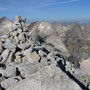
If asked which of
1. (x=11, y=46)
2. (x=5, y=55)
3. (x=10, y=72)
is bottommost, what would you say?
(x=10, y=72)

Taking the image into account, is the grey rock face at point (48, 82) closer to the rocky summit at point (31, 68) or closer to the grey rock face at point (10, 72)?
the rocky summit at point (31, 68)

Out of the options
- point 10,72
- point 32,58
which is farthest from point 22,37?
point 10,72

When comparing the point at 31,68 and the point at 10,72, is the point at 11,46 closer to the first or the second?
the point at 10,72

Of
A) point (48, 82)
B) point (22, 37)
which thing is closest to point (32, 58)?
point (22, 37)

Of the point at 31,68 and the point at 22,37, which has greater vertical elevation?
the point at 22,37

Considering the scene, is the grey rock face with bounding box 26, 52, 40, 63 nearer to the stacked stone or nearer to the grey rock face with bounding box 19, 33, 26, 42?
the stacked stone

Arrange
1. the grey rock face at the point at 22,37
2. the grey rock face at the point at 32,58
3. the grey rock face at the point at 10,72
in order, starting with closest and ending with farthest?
the grey rock face at the point at 10,72
the grey rock face at the point at 32,58
the grey rock face at the point at 22,37

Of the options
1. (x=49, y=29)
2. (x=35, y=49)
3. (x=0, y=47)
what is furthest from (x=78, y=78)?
(x=49, y=29)

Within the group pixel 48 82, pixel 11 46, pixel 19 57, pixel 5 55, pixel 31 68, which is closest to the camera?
pixel 48 82

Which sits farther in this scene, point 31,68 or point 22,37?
point 22,37

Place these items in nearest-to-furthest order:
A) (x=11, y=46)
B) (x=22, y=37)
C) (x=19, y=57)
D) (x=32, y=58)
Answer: (x=32, y=58), (x=19, y=57), (x=11, y=46), (x=22, y=37)

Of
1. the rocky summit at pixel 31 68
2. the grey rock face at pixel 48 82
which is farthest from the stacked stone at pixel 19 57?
the grey rock face at pixel 48 82

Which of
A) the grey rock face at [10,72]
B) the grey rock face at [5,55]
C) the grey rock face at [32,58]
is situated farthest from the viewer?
the grey rock face at [5,55]

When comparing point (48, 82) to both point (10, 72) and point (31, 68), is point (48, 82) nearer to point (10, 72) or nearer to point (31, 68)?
point (31, 68)
